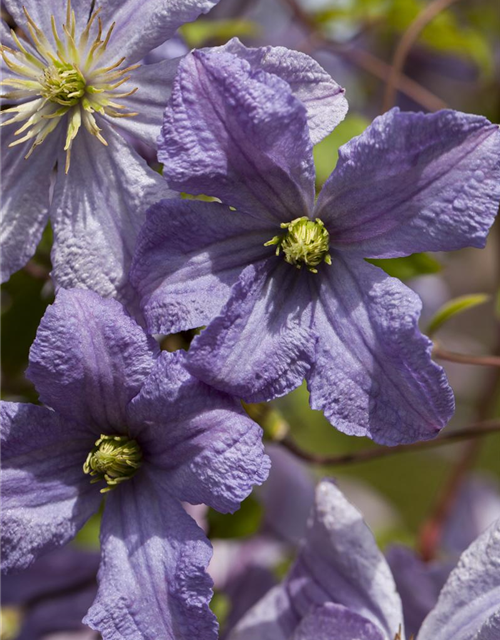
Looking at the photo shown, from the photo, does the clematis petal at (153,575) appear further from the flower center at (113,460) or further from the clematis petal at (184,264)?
the clematis petal at (184,264)

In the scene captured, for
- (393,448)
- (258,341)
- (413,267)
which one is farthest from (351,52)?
(258,341)

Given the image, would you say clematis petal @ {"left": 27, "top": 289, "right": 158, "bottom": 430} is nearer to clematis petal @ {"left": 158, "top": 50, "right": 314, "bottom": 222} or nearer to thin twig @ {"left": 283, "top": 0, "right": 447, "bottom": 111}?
clematis petal @ {"left": 158, "top": 50, "right": 314, "bottom": 222}

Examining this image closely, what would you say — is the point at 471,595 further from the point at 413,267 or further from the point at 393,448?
the point at 413,267

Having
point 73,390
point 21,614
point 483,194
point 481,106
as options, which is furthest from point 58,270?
point 481,106

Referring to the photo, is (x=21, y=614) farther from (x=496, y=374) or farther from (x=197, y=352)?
(x=496, y=374)

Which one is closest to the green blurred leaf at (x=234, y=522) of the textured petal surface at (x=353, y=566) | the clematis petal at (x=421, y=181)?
the textured petal surface at (x=353, y=566)
